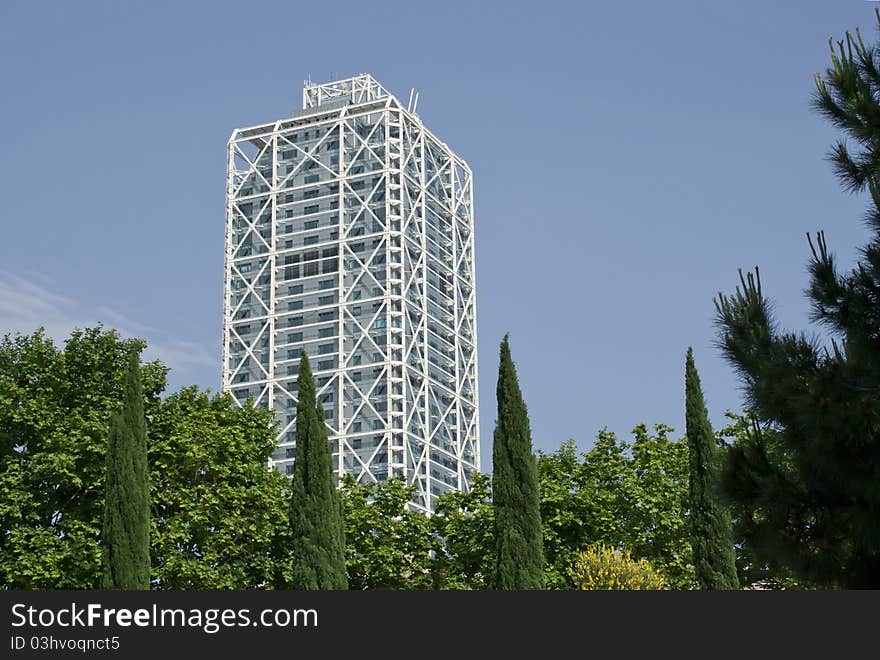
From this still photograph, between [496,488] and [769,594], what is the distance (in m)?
18.9

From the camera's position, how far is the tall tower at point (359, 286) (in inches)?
4397

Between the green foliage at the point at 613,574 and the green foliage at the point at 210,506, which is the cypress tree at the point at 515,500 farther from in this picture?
the green foliage at the point at 210,506

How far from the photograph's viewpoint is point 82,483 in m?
31.8

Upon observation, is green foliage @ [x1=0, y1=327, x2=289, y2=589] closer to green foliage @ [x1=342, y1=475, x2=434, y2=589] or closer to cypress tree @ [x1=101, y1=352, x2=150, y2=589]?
green foliage @ [x1=342, y1=475, x2=434, y2=589]

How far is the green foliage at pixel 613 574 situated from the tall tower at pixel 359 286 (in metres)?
79.7

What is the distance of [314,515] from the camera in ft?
96.4

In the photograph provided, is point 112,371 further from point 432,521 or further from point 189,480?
point 432,521

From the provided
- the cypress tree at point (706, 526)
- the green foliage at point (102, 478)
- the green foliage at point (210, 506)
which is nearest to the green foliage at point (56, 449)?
the green foliage at point (102, 478)

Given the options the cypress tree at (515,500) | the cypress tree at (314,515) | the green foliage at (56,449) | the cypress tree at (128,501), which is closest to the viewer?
the cypress tree at (128,501)

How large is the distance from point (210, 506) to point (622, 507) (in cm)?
1272

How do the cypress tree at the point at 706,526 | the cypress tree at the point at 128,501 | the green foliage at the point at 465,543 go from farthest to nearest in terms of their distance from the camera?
the green foliage at the point at 465,543
the cypress tree at the point at 706,526
the cypress tree at the point at 128,501

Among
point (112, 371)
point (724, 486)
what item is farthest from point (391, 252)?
point (724, 486)

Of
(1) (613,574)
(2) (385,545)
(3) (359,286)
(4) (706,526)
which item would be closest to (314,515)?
(2) (385,545)

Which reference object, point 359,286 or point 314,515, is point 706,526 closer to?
point 314,515
